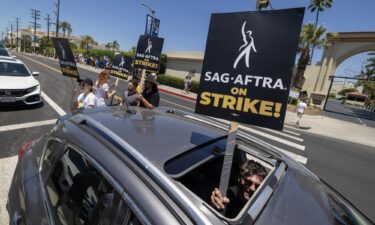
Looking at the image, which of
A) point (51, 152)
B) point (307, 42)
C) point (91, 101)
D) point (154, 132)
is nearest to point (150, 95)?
point (91, 101)

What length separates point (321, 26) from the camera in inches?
908

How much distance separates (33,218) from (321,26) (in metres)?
27.0

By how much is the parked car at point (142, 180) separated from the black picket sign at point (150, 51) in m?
5.86

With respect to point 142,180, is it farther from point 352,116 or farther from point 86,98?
point 352,116

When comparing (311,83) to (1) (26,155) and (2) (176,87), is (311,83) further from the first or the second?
(1) (26,155)

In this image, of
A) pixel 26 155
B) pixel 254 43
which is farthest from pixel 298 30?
pixel 26 155

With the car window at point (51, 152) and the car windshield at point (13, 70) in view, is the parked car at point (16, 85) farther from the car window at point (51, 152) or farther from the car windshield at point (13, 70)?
the car window at point (51, 152)

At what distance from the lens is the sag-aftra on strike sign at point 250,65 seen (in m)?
1.78

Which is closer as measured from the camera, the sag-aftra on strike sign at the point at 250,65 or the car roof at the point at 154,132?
the car roof at the point at 154,132

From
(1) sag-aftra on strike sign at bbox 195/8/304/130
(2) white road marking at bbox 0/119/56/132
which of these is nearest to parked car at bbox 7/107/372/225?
(1) sag-aftra on strike sign at bbox 195/8/304/130

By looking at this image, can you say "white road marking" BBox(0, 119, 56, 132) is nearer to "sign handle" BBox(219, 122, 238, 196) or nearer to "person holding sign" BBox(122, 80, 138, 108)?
"person holding sign" BBox(122, 80, 138, 108)

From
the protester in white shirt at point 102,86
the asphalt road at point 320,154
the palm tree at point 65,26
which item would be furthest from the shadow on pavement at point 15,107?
the palm tree at point 65,26

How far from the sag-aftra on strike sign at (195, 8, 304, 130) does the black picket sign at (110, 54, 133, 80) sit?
7225mm

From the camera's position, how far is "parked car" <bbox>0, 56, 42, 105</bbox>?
7090 mm
